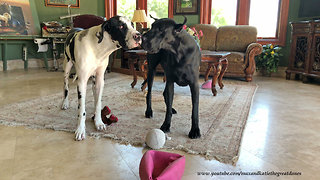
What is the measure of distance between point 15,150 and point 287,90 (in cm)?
388

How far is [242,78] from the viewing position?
17.5 ft

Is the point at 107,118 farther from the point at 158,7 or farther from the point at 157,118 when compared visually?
the point at 158,7

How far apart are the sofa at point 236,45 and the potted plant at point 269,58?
0.40 metres

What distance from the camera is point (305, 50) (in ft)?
15.8

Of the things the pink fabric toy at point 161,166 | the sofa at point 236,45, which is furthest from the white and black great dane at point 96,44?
the sofa at point 236,45

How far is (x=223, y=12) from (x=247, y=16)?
586 mm

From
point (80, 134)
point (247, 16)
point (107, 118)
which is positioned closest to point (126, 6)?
point (247, 16)

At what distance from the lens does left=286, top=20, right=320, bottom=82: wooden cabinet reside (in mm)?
4543

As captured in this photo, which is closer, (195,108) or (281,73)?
(195,108)

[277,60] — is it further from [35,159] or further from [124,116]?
[35,159]

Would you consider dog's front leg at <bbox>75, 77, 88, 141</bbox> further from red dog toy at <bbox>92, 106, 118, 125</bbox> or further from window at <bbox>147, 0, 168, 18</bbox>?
window at <bbox>147, 0, 168, 18</bbox>

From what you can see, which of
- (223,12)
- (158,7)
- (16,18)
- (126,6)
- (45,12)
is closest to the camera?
(16,18)

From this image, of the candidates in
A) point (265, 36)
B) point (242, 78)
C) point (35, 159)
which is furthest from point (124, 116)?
point (265, 36)

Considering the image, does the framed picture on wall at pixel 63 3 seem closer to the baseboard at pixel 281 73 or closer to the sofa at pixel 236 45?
the sofa at pixel 236 45
